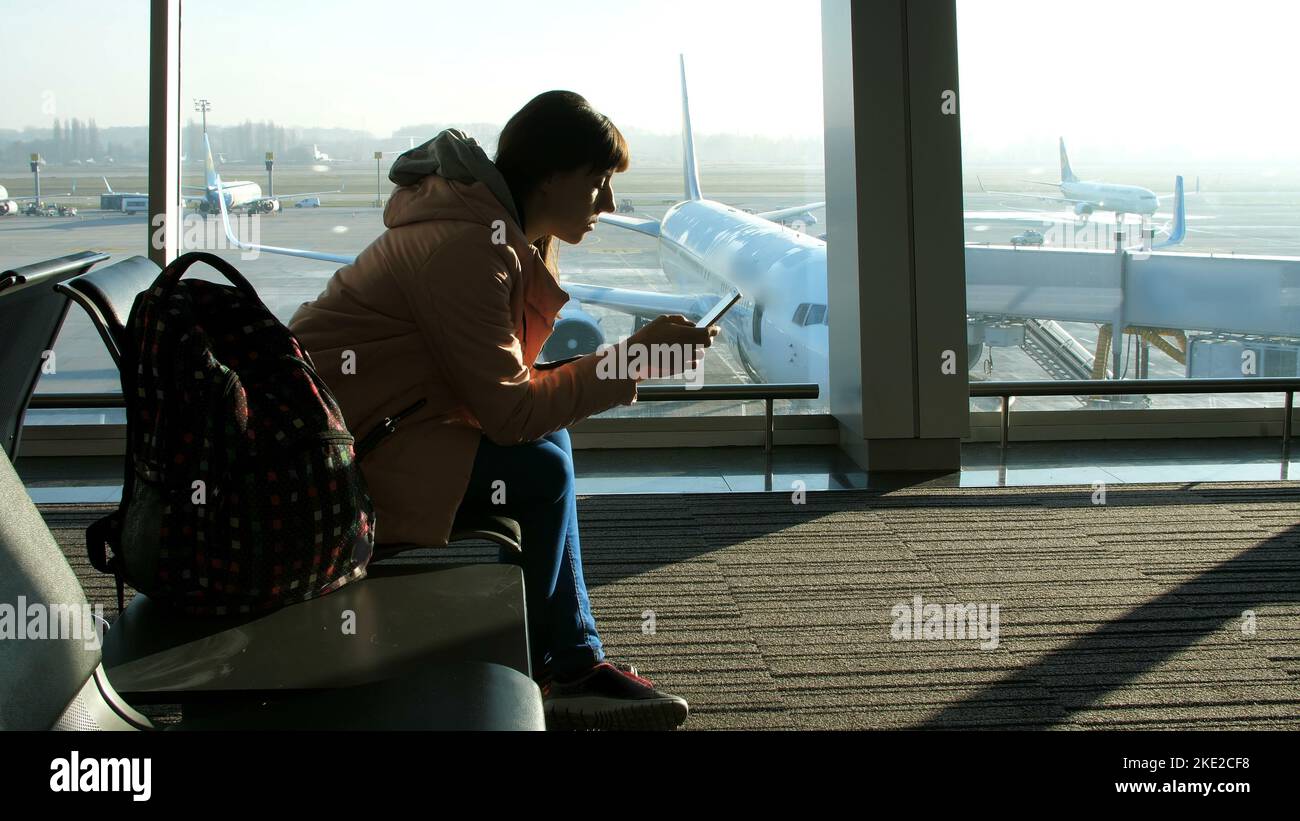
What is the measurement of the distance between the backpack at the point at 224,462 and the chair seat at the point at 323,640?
0.15 ft

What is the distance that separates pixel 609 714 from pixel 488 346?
0.78 metres

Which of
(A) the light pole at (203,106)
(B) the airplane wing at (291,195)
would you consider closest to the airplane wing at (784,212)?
(B) the airplane wing at (291,195)

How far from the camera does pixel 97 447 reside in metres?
5.12

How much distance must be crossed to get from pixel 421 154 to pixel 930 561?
216cm

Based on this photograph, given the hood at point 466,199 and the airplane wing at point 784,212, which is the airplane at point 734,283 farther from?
the hood at point 466,199

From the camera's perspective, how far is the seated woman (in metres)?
1.94

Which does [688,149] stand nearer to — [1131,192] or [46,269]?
[1131,192]

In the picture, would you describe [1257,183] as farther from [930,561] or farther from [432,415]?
[432,415]

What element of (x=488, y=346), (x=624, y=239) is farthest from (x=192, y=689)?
(x=624, y=239)

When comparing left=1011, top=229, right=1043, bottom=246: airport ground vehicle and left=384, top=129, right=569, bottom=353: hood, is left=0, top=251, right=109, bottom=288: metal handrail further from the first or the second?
left=1011, top=229, right=1043, bottom=246: airport ground vehicle

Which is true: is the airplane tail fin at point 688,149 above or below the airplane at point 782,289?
above

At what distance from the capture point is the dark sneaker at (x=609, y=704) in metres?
2.26

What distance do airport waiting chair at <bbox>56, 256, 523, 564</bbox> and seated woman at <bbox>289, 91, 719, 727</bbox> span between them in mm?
40
